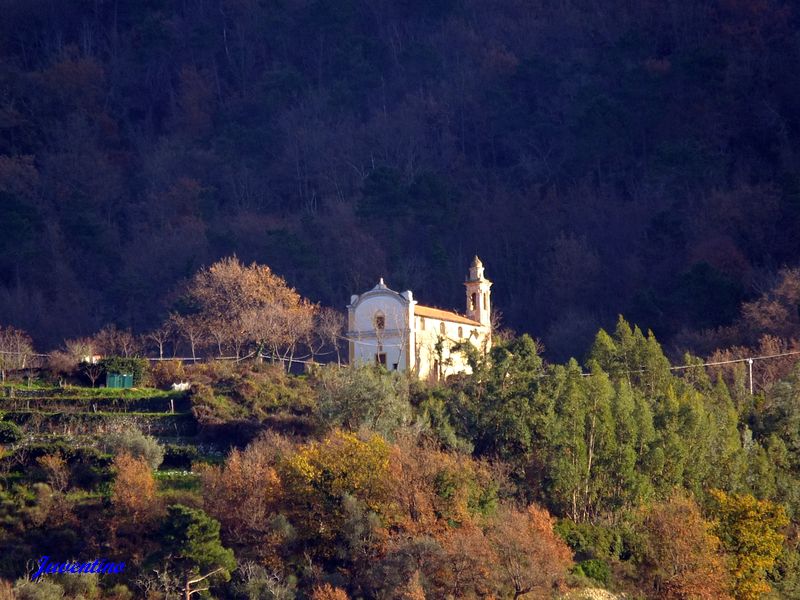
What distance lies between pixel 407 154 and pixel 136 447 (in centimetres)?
4994

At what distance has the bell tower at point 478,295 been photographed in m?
52.1

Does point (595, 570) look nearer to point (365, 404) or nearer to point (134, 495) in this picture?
point (365, 404)

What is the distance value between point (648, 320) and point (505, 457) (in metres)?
22.0

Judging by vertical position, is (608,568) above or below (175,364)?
below

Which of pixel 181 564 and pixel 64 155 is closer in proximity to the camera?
pixel 181 564

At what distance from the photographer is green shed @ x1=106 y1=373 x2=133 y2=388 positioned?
150ft

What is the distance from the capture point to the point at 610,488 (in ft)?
127

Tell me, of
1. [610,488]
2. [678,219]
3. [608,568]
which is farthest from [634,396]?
[678,219]

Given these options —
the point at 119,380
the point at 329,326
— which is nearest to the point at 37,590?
the point at 119,380

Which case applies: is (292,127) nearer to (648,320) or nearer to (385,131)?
(385,131)

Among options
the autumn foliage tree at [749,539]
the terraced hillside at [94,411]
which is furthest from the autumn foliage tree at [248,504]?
the autumn foliage tree at [749,539]

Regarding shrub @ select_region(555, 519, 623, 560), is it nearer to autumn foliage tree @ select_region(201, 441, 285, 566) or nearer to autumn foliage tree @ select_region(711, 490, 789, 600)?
autumn foliage tree @ select_region(711, 490, 789, 600)

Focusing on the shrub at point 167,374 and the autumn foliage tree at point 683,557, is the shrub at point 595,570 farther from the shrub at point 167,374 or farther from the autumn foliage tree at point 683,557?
the shrub at point 167,374
